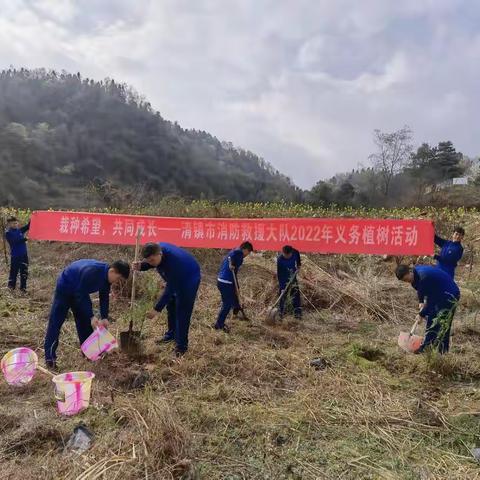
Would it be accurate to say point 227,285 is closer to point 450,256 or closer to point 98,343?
point 98,343

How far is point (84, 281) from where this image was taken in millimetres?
4527

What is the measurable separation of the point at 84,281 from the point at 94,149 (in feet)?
144

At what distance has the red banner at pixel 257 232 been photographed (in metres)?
8.05

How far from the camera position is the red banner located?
26.4 ft

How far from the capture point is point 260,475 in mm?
2914

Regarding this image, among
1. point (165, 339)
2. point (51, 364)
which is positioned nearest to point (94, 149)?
point (165, 339)

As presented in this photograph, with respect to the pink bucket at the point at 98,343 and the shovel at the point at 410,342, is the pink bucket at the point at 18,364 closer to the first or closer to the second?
the pink bucket at the point at 98,343

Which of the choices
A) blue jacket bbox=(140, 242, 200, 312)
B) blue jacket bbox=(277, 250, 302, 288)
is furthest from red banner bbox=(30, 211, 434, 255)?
blue jacket bbox=(140, 242, 200, 312)

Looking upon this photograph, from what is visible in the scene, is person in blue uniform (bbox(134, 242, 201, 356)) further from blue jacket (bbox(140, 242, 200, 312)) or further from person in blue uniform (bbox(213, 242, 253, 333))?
person in blue uniform (bbox(213, 242, 253, 333))

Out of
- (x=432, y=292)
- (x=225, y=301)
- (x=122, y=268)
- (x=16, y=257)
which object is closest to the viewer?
(x=122, y=268)

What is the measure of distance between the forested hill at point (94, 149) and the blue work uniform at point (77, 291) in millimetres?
31398

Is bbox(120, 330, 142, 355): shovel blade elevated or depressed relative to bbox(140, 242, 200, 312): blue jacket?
depressed

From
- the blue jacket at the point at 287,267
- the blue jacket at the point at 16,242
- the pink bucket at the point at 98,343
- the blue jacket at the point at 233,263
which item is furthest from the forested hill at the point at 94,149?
the pink bucket at the point at 98,343

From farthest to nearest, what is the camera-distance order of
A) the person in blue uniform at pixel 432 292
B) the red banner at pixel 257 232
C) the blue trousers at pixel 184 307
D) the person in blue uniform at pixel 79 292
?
the red banner at pixel 257 232 < the blue trousers at pixel 184 307 < the person in blue uniform at pixel 432 292 < the person in blue uniform at pixel 79 292
